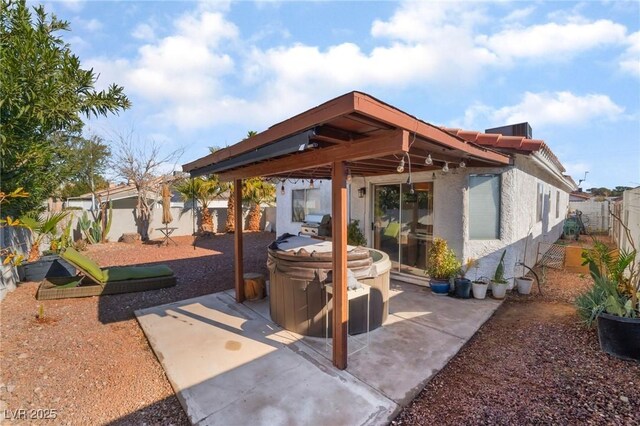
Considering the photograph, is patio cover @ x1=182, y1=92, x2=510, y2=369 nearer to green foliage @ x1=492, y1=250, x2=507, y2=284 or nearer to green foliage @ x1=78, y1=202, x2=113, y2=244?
green foliage @ x1=492, y1=250, x2=507, y2=284

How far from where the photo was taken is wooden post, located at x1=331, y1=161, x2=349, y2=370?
11.3 feet

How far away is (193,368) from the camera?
3564mm

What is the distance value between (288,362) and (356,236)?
4.94 m

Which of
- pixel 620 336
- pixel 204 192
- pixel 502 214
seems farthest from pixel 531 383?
pixel 204 192

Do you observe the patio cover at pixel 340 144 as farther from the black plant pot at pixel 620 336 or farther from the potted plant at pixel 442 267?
the black plant pot at pixel 620 336

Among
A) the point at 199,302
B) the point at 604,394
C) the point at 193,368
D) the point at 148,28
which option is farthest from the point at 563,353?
the point at 148,28

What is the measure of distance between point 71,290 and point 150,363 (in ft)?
12.6

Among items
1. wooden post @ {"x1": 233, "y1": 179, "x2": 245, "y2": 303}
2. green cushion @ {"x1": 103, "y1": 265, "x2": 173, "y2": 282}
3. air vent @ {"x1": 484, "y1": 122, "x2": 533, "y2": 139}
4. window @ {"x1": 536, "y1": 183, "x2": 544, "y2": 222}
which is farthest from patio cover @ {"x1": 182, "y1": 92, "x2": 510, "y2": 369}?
window @ {"x1": 536, "y1": 183, "x2": 544, "y2": 222}

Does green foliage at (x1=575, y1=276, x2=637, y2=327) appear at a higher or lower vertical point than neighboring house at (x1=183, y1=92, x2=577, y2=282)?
lower

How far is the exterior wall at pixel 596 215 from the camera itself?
17.0 metres

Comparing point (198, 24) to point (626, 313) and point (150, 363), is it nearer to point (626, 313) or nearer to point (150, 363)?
point (150, 363)

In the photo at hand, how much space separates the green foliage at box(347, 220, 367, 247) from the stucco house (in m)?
0.12

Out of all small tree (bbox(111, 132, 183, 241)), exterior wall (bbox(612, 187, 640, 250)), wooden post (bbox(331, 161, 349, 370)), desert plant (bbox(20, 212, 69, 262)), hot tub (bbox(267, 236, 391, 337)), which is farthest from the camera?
small tree (bbox(111, 132, 183, 241))

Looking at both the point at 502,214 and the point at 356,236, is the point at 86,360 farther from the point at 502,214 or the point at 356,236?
the point at 502,214
